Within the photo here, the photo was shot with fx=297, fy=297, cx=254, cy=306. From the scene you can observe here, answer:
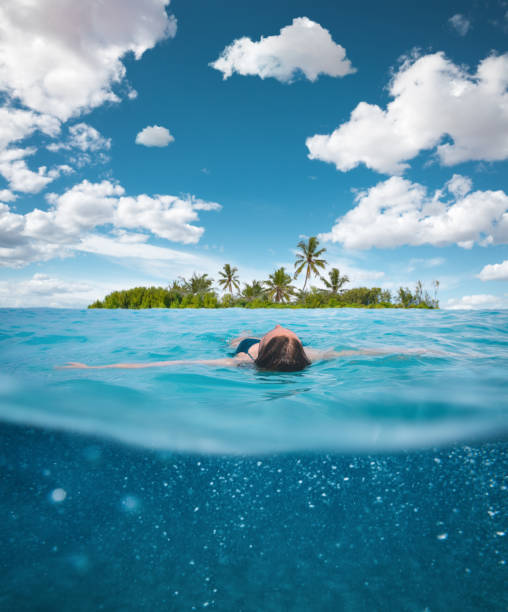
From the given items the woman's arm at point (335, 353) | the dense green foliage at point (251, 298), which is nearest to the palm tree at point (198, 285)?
the dense green foliage at point (251, 298)

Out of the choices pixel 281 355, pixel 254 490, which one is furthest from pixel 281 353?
pixel 254 490

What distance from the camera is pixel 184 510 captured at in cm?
165

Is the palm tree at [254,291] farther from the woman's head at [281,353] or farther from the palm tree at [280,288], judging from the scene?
the woman's head at [281,353]

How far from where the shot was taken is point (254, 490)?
1846 mm

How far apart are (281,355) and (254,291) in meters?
43.5

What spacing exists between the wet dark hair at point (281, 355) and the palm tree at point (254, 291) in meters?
41.9

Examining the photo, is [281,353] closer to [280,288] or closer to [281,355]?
[281,355]

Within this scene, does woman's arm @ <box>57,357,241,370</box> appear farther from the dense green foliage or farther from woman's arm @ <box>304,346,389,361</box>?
the dense green foliage

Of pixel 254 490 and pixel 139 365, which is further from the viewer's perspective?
pixel 139 365

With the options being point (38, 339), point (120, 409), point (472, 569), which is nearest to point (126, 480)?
point (120, 409)

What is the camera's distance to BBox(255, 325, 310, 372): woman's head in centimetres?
369

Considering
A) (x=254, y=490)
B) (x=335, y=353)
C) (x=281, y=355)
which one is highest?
(x=281, y=355)

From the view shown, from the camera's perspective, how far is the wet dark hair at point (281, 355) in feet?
12.1

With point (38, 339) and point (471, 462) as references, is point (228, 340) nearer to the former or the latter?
point (38, 339)
